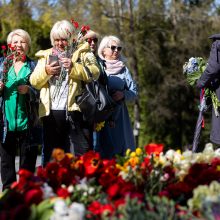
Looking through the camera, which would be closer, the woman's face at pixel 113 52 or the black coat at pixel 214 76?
the black coat at pixel 214 76

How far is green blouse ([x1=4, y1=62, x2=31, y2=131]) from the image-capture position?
6047 millimetres

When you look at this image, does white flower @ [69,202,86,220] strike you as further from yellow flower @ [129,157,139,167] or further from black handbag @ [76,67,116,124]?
black handbag @ [76,67,116,124]

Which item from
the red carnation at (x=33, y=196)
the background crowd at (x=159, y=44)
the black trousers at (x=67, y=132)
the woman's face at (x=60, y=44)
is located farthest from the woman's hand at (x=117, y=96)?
the background crowd at (x=159, y=44)

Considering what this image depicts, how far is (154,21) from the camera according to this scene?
27609 millimetres

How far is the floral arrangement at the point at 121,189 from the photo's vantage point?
3.17m

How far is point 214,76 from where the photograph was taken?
20.8 feet

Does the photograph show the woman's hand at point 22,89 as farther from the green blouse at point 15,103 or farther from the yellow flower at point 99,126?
the yellow flower at point 99,126

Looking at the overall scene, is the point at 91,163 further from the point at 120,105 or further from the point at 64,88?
the point at 120,105

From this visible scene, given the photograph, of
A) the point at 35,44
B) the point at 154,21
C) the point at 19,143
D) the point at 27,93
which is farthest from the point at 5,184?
the point at 154,21

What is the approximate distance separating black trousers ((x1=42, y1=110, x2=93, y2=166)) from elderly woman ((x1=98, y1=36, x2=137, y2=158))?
2.20ft

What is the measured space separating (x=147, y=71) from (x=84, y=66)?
881 inches

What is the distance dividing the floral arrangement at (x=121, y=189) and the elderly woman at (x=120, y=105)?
7.66ft

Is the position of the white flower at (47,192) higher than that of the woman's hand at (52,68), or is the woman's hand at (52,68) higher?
the woman's hand at (52,68)

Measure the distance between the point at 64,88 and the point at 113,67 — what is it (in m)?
0.93
